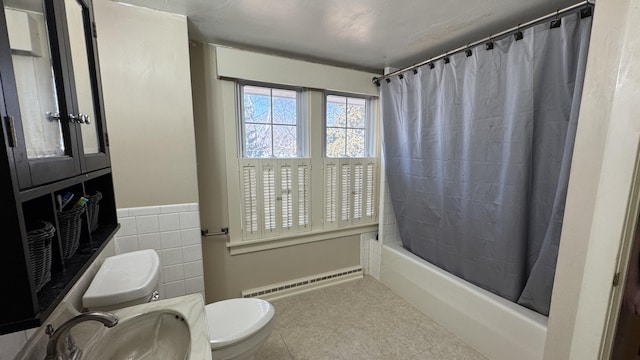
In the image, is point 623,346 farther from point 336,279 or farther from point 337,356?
point 336,279

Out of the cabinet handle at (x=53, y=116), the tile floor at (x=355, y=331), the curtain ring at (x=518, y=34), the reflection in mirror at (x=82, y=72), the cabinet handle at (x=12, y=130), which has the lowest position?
the tile floor at (x=355, y=331)

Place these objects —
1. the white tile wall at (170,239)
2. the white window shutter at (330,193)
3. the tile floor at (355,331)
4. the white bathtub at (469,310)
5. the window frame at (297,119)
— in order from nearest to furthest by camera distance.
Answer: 1. the white bathtub at (469,310)
2. the white tile wall at (170,239)
3. the tile floor at (355,331)
4. the window frame at (297,119)
5. the white window shutter at (330,193)

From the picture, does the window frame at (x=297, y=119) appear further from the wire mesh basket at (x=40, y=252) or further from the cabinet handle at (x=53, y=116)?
the wire mesh basket at (x=40, y=252)

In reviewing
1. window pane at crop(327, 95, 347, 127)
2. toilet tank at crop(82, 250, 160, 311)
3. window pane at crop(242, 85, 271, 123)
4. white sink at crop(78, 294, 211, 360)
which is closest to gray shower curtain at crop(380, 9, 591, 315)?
window pane at crop(327, 95, 347, 127)

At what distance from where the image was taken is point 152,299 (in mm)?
1190

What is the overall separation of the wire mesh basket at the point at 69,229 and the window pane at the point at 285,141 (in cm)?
147

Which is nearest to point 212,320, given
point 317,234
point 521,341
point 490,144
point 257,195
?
point 257,195

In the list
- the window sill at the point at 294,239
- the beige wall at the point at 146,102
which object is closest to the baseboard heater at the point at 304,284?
the window sill at the point at 294,239

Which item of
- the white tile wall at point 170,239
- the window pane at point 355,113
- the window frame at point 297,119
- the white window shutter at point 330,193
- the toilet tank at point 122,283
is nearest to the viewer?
the toilet tank at point 122,283

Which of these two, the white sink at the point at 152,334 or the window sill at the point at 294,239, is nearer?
the white sink at the point at 152,334

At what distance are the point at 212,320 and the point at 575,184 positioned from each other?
174 centimetres

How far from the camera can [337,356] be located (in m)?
1.60

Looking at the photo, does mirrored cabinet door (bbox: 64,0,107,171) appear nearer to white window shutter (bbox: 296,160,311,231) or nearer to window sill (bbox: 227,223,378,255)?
window sill (bbox: 227,223,378,255)

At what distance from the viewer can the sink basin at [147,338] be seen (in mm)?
880
